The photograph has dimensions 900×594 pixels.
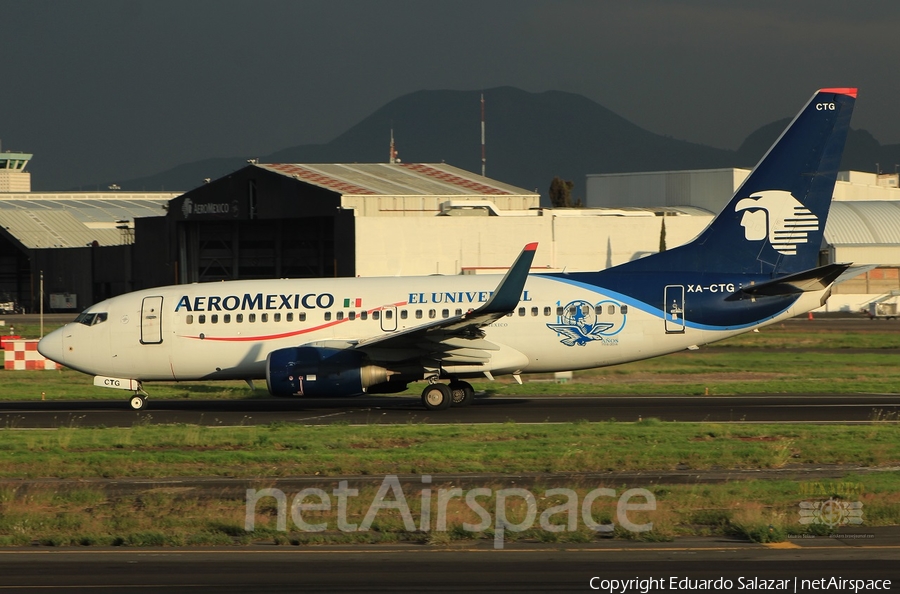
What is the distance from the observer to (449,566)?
35.8 feet

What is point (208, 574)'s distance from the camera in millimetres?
10703

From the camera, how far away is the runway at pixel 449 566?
10.2 metres

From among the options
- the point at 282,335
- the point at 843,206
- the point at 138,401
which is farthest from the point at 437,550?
the point at 843,206

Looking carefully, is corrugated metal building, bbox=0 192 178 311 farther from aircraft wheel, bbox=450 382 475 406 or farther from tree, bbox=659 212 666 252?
aircraft wheel, bbox=450 382 475 406

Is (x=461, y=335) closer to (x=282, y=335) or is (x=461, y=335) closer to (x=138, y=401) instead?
(x=282, y=335)

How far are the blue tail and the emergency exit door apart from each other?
41.9 ft

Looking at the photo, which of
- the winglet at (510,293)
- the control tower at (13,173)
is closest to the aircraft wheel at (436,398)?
the winglet at (510,293)

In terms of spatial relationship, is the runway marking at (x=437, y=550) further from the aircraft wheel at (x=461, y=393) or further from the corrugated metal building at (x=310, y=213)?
the corrugated metal building at (x=310, y=213)

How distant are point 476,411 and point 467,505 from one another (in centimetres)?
1206

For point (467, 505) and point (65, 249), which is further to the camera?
point (65, 249)

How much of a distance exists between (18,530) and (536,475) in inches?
306

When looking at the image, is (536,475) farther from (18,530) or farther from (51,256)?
(51,256)

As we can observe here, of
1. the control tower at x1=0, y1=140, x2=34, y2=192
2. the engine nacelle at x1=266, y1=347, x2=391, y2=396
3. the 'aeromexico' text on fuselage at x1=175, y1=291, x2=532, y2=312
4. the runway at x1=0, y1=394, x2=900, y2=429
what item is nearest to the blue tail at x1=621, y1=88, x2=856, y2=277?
the runway at x1=0, y1=394, x2=900, y2=429

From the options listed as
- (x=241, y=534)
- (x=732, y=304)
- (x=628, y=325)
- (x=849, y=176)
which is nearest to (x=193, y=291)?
(x=628, y=325)
